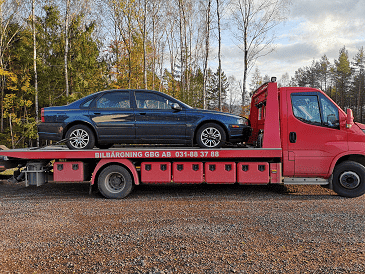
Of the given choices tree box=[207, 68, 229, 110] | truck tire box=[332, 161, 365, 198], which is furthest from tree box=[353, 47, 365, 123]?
truck tire box=[332, 161, 365, 198]

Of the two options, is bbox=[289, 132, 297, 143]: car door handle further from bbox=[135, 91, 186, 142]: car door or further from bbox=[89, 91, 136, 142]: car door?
bbox=[89, 91, 136, 142]: car door

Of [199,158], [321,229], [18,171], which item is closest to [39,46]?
[18,171]

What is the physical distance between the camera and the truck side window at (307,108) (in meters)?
6.16

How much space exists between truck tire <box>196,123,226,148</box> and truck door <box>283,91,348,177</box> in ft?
4.79

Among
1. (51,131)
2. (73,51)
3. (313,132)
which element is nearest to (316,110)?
(313,132)

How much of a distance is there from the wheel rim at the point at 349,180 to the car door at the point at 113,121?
4800 mm

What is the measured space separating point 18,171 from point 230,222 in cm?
514

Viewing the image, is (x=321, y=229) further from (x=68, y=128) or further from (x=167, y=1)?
(x=167, y=1)

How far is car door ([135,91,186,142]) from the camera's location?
21.0ft

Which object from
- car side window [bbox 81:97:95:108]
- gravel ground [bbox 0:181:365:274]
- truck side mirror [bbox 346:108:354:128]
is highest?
car side window [bbox 81:97:95:108]

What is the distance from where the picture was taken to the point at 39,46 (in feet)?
65.1

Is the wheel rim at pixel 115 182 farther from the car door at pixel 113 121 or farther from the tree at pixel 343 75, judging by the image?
the tree at pixel 343 75

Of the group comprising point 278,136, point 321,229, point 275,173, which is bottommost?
point 321,229

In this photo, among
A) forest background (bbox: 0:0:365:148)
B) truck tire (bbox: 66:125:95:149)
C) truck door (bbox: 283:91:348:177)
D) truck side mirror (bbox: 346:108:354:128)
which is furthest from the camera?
forest background (bbox: 0:0:365:148)
